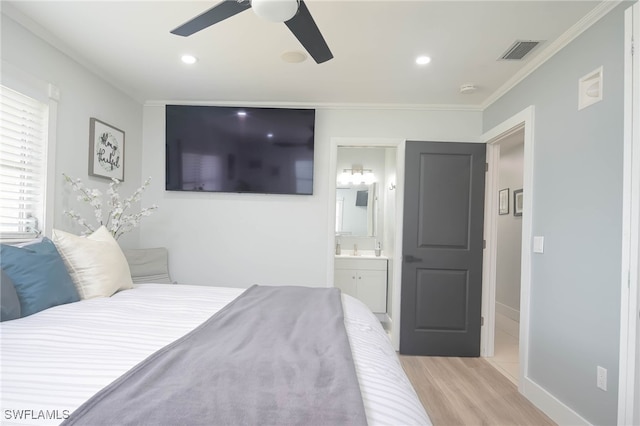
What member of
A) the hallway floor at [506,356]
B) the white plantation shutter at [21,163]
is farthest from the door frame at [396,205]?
the white plantation shutter at [21,163]

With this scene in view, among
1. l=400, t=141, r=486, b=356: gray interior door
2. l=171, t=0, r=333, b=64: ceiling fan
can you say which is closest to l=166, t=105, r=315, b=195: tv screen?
l=400, t=141, r=486, b=356: gray interior door

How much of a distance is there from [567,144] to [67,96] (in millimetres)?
3702

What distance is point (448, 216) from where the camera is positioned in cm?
312

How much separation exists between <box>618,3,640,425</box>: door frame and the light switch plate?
31.8 inches

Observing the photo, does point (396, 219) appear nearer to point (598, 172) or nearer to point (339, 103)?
point (339, 103)

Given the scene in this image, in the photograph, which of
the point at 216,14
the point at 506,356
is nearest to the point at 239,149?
the point at 216,14

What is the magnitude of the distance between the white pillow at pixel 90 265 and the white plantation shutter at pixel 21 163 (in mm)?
526

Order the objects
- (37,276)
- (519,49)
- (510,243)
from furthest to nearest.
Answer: (510,243), (519,49), (37,276)

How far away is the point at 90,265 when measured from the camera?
5.80 ft

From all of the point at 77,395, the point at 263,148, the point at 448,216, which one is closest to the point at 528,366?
the point at 448,216

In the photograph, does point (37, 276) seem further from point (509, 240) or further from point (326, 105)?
point (509, 240)

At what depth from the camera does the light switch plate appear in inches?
87.4

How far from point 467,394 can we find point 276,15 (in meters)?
2.81

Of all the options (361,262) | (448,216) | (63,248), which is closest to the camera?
(63,248)
